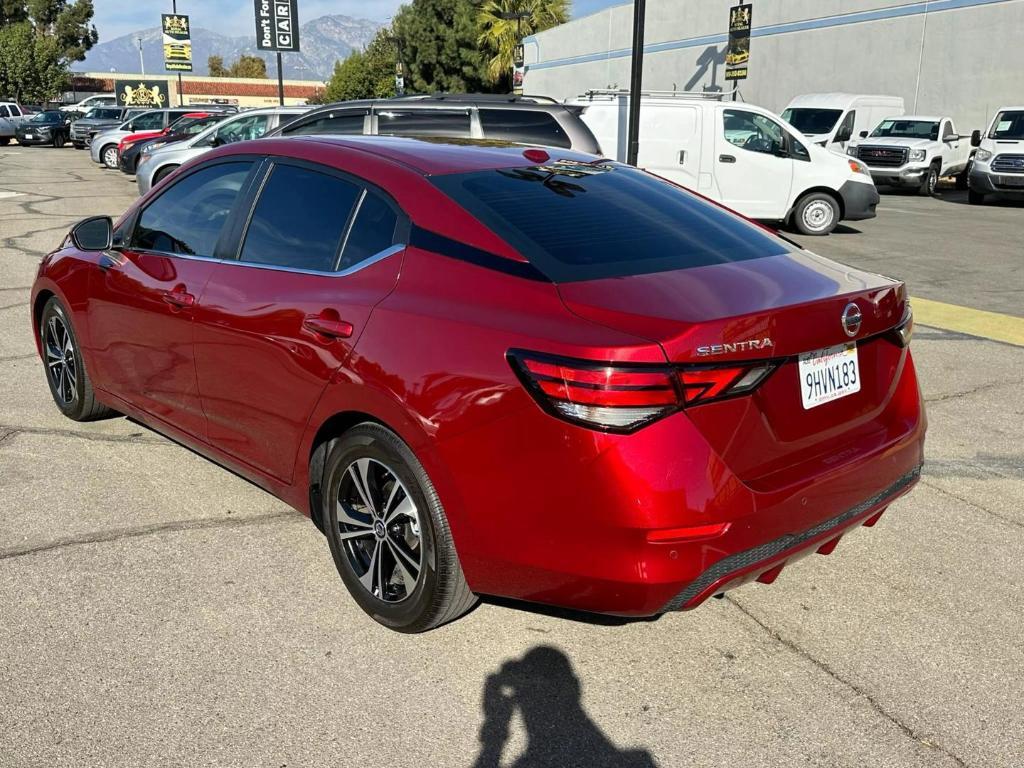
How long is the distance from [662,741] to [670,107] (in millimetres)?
12770

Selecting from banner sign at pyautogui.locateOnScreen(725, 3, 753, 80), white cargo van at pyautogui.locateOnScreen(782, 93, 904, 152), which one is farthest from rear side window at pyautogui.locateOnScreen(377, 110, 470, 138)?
banner sign at pyautogui.locateOnScreen(725, 3, 753, 80)

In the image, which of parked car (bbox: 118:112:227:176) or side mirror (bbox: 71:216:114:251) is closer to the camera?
side mirror (bbox: 71:216:114:251)

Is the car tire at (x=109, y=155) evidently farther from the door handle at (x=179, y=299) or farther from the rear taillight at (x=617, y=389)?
the rear taillight at (x=617, y=389)

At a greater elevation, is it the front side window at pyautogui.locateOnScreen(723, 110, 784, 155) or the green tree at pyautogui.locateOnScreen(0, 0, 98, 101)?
the green tree at pyautogui.locateOnScreen(0, 0, 98, 101)

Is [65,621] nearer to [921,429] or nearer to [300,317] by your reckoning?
[300,317]

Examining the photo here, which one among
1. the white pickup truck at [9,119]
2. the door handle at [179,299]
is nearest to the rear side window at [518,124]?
the door handle at [179,299]

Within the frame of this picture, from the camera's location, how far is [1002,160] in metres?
20.0

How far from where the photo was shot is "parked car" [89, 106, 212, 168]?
85.9ft

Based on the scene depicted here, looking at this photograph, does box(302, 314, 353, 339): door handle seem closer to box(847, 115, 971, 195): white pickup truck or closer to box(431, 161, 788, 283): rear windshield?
box(431, 161, 788, 283): rear windshield

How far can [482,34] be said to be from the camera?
54.2 meters

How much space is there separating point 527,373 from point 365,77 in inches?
2618

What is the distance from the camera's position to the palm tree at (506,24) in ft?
175

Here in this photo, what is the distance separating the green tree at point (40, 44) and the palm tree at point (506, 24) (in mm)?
39409

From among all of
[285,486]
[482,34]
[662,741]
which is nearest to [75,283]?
[285,486]
